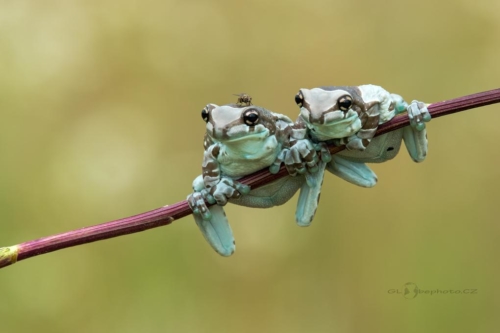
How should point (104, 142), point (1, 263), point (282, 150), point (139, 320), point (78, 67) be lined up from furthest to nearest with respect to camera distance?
point (78, 67) → point (104, 142) → point (139, 320) → point (282, 150) → point (1, 263)

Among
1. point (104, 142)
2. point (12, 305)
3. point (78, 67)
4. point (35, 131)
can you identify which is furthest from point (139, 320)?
point (78, 67)

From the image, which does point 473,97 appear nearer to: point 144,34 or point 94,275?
point 94,275

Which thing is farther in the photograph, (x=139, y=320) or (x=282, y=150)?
(x=139, y=320)

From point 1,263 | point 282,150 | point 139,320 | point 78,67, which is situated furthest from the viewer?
point 78,67

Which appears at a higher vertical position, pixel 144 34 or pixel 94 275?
pixel 144 34

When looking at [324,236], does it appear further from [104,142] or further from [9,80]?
[9,80]

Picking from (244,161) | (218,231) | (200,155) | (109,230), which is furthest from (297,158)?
(200,155)

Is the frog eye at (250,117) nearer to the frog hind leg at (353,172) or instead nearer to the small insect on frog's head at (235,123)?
the small insect on frog's head at (235,123)

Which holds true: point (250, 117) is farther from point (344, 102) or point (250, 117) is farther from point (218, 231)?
point (218, 231)

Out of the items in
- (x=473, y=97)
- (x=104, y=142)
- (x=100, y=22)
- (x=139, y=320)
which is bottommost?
(x=139, y=320)
